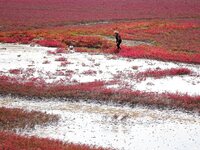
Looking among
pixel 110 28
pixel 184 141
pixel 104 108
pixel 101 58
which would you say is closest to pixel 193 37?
pixel 110 28

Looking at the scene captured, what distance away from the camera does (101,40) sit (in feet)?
164

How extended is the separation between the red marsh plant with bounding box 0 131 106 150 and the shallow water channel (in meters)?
1.48

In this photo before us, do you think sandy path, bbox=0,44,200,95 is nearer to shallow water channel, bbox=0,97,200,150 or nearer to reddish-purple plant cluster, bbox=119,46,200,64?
reddish-purple plant cluster, bbox=119,46,200,64

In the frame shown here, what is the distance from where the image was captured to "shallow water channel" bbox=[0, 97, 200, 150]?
18672 millimetres

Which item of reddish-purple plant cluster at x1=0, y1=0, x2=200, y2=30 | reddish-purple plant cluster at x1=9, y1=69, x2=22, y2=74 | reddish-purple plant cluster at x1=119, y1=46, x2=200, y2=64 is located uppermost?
reddish-purple plant cluster at x1=9, y1=69, x2=22, y2=74

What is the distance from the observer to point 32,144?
53.0ft

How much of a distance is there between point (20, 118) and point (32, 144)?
5454mm

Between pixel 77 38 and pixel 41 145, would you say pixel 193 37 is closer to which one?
pixel 77 38

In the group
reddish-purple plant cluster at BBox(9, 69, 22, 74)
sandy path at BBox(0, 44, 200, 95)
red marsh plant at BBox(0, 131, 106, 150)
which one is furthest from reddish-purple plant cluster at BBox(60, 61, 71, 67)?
red marsh plant at BBox(0, 131, 106, 150)

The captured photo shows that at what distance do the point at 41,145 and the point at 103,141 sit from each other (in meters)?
3.68

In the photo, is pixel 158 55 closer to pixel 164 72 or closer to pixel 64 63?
pixel 164 72

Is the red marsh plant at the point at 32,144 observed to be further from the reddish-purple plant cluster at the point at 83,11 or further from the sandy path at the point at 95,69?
the reddish-purple plant cluster at the point at 83,11

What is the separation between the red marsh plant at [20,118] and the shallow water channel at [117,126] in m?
0.64

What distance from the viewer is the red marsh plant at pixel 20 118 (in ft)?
67.6
